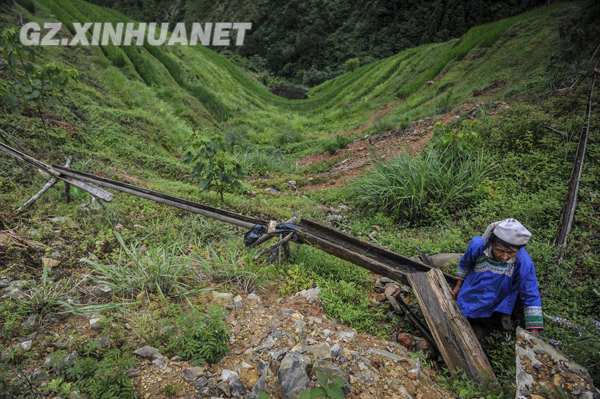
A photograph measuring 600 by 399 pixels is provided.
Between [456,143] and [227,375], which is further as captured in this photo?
[456,143]

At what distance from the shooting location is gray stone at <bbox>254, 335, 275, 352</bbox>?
180 cm

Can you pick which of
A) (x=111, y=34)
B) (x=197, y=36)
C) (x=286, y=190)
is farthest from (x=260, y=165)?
(x=197, y=36)

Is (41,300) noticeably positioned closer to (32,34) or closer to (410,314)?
(410,314)

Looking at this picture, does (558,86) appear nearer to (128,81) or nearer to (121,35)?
(128,81)

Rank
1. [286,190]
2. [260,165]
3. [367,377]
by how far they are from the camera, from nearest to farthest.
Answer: [367,377] < [286,190] < [260,165]

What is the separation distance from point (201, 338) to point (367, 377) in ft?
3.24

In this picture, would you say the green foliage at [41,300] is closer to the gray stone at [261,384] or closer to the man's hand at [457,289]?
A: the gray stone at [261,384]

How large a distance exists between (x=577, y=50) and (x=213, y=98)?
423 inches

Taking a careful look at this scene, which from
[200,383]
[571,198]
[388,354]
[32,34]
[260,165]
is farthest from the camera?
[260,165]

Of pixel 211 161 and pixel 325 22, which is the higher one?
pixel 325 22

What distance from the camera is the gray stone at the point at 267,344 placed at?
180cm

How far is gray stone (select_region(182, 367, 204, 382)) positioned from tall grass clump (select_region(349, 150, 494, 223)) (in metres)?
3.15

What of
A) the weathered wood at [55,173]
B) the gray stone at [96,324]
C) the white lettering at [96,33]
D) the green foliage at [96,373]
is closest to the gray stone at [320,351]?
the green foliage at [96,373]

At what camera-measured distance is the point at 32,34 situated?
704 centimetres
